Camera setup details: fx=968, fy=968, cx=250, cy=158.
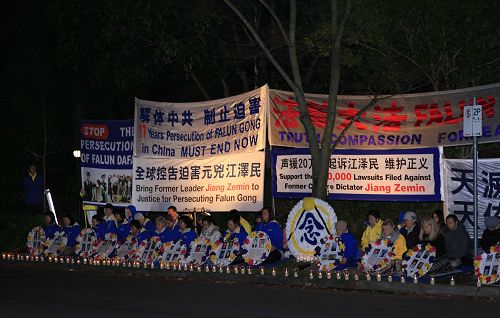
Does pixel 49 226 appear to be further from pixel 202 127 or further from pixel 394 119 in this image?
pixel 394 119

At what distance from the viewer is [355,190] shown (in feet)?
63.5

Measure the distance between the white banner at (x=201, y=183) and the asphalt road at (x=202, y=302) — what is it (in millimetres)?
3911

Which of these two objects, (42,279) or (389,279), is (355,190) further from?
(42,279)

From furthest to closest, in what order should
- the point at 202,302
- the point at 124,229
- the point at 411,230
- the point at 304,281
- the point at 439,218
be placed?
the point at 124,229 < the point at 439,218 < the point at 411,230 < the point at 304,281 < the point at 202,302

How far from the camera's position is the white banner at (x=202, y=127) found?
837 inches

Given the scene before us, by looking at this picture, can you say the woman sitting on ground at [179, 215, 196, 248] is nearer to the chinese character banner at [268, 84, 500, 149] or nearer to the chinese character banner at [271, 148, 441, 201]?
the chinese character banner at [271, 148, 441, 201]

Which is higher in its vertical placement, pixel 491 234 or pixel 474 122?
pixel 474 122

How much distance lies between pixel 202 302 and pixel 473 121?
511cm

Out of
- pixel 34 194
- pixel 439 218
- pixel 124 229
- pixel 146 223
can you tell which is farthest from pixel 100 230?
pixel 439 218

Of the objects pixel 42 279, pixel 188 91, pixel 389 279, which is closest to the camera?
pixel 389 279

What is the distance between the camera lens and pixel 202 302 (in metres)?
14.2

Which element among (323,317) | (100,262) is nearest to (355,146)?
(100,262)

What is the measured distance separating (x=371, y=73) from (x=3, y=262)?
31.4 ft

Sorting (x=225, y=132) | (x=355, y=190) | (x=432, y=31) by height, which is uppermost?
(x=432, y=31)
